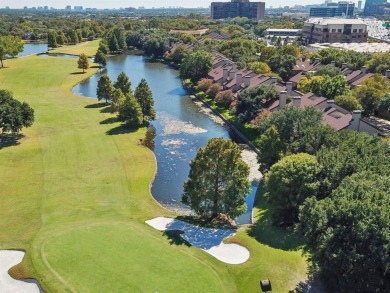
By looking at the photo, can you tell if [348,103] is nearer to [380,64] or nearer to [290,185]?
[290,185]

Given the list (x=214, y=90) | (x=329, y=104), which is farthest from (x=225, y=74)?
(x=329, y=104)

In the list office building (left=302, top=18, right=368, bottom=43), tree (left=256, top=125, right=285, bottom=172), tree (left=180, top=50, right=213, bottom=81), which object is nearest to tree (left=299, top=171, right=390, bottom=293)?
tree (left=256, top=125, right=285, bottom=172)

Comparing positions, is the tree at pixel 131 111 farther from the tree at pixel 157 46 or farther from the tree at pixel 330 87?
the tree at pixel 157 46

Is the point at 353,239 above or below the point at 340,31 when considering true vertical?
above

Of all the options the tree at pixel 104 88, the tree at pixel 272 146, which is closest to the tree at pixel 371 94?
the tree at pixel 272 146

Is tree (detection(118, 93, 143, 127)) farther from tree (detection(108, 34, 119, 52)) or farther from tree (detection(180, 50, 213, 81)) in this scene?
tree (detection(108, 34, 119, 52))

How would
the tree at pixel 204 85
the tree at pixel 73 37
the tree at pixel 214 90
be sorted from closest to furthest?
the tree at pixel 214 90 → the tree at pixel 204 85 → the tree at pixel 73 37
